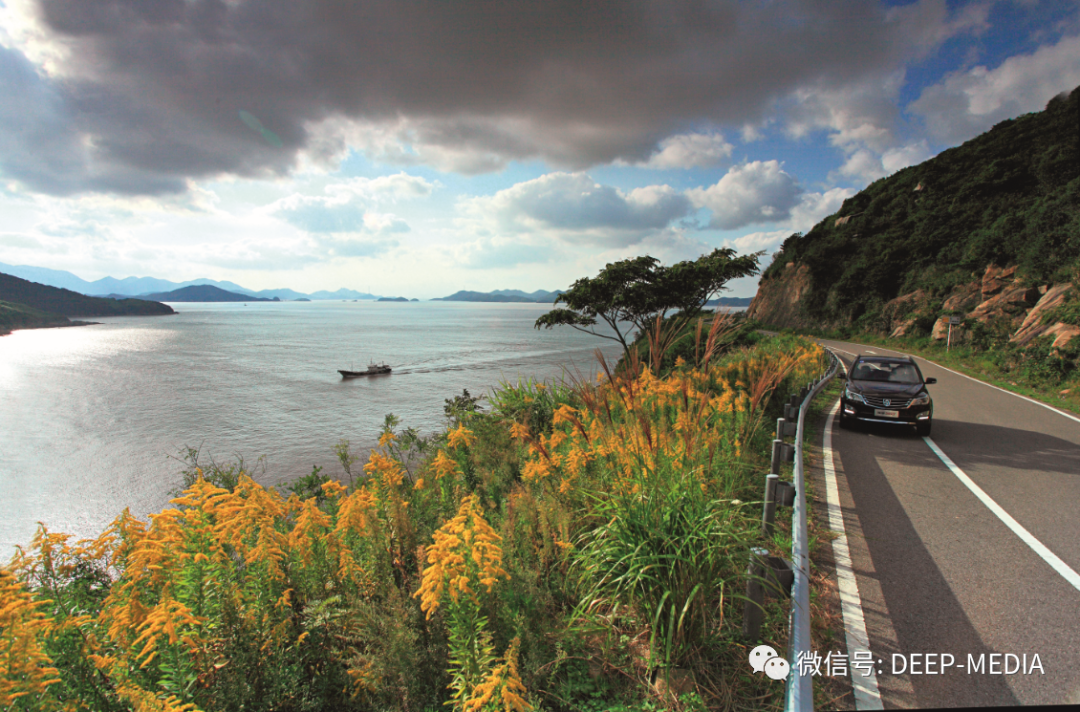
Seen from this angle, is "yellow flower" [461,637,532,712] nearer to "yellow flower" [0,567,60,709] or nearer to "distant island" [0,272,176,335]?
"yellow flower" [0,567,60,709]

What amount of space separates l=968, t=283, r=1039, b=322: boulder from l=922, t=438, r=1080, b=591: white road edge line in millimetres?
24868

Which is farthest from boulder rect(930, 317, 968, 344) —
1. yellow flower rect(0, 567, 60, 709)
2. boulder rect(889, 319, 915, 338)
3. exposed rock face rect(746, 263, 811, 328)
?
yellow flower rect(0, 567, 60, 709)

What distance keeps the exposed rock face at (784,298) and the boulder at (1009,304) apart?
22.7 metres

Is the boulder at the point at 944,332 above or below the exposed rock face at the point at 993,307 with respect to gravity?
below

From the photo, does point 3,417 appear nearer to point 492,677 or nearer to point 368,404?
point 368,404

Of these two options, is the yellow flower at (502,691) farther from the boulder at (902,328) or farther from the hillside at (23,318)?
the hillside at (23,318)

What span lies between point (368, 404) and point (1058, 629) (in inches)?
1206

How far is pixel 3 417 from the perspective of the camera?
90.2ft

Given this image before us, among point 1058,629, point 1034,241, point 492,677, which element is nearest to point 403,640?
point 492,677

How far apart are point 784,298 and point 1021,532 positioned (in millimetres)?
55410

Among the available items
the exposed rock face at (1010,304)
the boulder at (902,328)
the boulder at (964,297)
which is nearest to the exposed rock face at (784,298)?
the boulder at (902,328)

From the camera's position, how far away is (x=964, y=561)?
4500 millimetres

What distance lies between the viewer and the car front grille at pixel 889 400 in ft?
30.0

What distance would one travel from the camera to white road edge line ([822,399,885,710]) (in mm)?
2889
